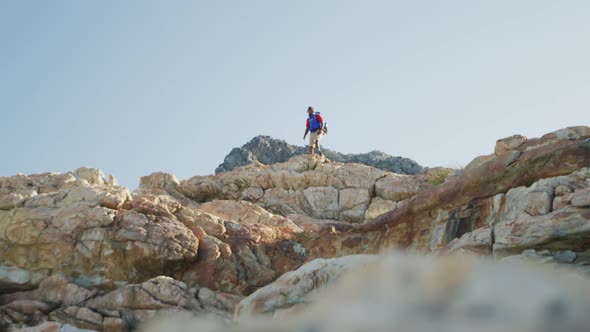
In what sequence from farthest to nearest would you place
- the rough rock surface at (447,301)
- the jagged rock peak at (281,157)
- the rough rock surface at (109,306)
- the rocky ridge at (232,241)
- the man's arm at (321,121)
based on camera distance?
the jagged rock peak at (281,157), the man's arm at (321,121), the rough rock surface at (109,306), the rocky ridge at (232,241), the rough rock surface at (447,301)

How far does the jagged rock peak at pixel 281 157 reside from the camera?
65438 mm

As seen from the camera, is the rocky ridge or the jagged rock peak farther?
the jagged rock peak

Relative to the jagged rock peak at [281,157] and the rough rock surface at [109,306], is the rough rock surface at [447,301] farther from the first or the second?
the jagged rock peak at [281,157]

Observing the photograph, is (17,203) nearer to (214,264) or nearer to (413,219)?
(214,264)

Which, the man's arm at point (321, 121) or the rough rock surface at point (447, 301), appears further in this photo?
the man's arm at point (321, 121)

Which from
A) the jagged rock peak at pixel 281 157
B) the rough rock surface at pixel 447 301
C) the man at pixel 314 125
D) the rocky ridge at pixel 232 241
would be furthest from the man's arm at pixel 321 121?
the rough rock surface at pixel 447 301

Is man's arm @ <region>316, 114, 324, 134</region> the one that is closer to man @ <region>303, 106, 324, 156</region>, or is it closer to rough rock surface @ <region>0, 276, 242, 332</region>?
man @ <region>303, 106, 324, 156</region>

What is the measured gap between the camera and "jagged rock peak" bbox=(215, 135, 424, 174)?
65.4m

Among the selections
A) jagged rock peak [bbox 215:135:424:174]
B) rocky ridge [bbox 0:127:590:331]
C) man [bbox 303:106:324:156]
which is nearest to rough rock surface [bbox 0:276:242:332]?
rocky ridge [bbox 0:127:590:331]

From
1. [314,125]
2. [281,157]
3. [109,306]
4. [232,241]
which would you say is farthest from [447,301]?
[281,157]

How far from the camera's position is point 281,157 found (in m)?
81.4

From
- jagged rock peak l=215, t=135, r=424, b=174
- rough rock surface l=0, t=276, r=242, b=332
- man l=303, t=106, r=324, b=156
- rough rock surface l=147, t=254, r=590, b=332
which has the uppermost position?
jagged rock peak l=215, t=135, r=424, b=174

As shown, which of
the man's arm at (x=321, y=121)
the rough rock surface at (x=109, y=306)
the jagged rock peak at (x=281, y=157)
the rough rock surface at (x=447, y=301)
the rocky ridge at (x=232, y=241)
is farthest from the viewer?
the jagged rock peak at (x=281, y=157)

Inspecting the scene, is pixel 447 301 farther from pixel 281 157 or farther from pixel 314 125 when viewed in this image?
pixel 281 157
